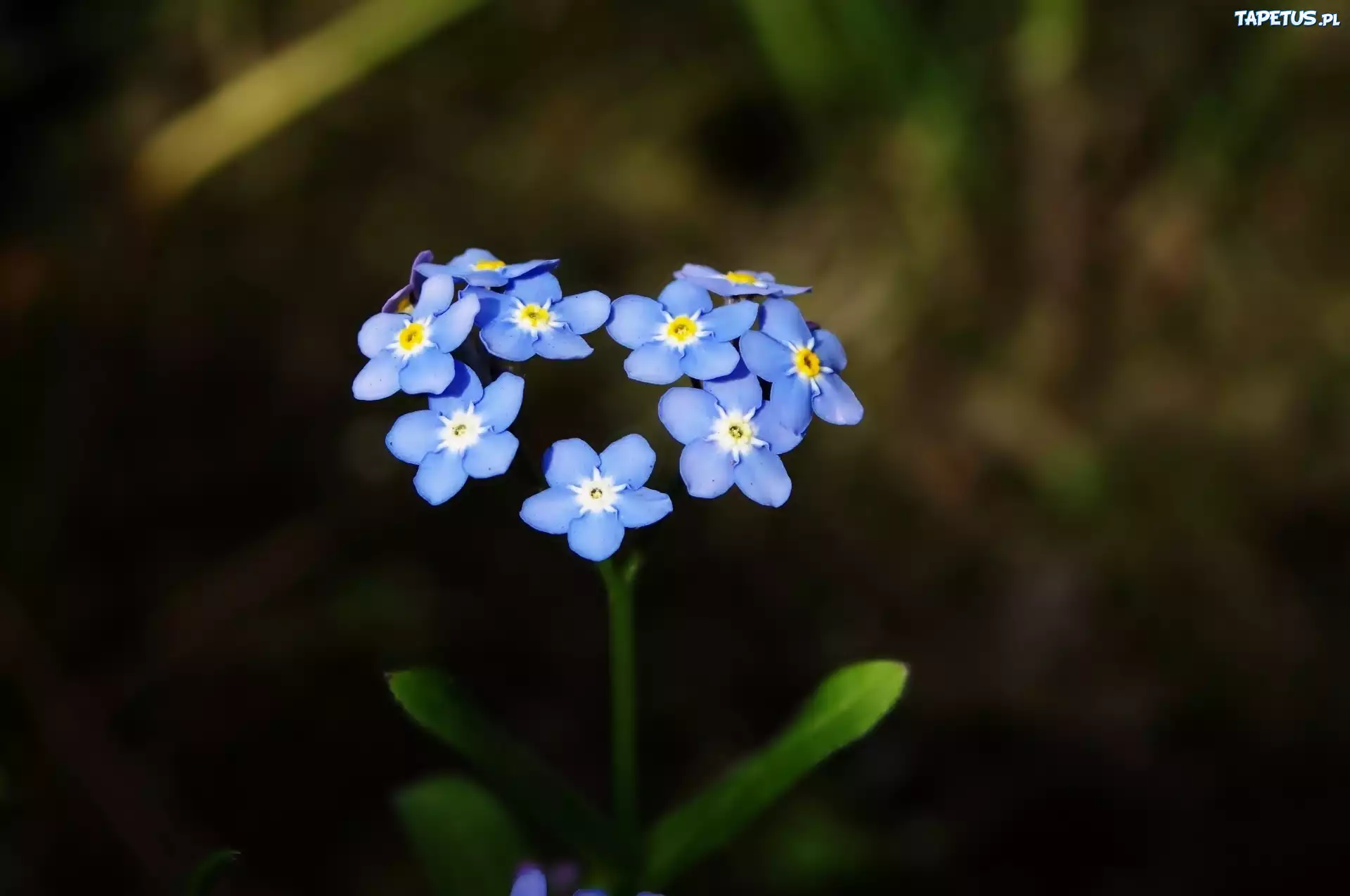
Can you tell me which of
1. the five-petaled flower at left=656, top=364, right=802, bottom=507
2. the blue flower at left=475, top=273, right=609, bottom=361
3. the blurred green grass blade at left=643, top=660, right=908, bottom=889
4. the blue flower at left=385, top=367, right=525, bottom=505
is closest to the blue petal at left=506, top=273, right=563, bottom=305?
the blue flower at left=475, top=273, right=609, bottom=361

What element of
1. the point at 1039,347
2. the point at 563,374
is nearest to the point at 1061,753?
the point at 1039,347

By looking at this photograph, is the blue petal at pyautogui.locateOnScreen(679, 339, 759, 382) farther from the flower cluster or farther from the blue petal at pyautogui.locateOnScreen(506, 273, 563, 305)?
the blue petal at pyautogui.locateOnScreen(506, 273, 563, 305)

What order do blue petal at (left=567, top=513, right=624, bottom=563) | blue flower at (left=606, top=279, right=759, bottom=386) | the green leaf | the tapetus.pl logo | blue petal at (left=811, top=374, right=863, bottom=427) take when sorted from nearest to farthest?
1. blue petal at (left=567, top=513, right=624, bottom=563)
2. blue flower at (left=606, top=279, right=759, bottom=386)
3. blue petal at (left=811, top=374, right=863, bottom=427)
4. the green leaf
5. the tapetus.pl logo

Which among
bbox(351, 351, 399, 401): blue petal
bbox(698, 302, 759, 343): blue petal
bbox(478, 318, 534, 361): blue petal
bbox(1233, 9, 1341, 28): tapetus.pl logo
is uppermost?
bbox(1233, 9, 1341, 28): tapetus.pl logo

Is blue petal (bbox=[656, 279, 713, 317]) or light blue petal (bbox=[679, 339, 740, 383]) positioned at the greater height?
blue petal (bbox=[656, 279, 713, 317])

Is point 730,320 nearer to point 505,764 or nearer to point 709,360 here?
point 709,360

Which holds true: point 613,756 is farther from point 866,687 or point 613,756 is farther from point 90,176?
point 90,176
